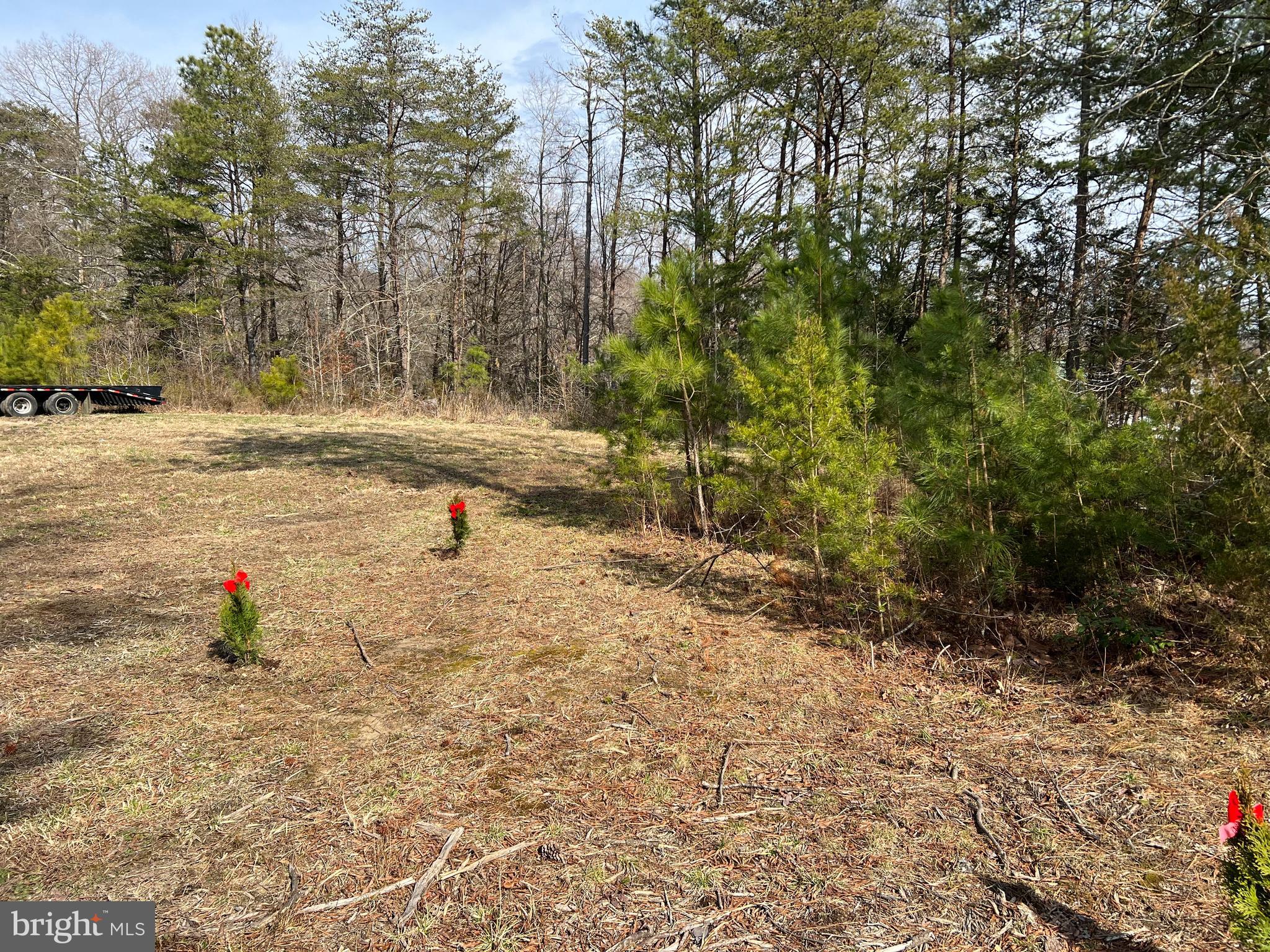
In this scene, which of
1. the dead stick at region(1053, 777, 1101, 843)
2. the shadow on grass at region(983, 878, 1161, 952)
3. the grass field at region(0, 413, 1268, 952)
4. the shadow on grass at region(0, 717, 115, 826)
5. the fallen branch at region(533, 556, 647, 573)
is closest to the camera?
the shadow on grass at region(983, 878, 1161, 952)

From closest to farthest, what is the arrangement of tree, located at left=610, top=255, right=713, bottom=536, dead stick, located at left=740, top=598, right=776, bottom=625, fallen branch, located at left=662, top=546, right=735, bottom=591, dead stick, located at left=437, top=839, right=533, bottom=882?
dead stick, located at left=437, top=839, right=533, bottom=882 < dead stick, located at left=740, top=598, right=776, bottom=625 < fallen branch, located at left=662, top=546, right=735, bottom=591 < tree, located at left=610, top=255, right=713, bottom=536

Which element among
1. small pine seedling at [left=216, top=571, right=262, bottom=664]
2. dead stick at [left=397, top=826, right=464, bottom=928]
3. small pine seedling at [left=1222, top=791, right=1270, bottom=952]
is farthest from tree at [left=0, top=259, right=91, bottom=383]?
small pine seedling at [left=1222, top=791, right=1270, bottom=952]

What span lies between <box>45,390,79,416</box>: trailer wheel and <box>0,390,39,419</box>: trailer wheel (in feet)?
0.76

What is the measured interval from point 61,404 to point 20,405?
1.99 ft

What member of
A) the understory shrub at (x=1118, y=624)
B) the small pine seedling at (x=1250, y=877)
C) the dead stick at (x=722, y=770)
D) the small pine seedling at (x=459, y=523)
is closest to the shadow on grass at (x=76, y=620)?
the small pine seedling at (x=459, y=523)

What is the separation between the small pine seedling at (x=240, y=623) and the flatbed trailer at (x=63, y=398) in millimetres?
13062

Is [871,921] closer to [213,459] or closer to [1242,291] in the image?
[1242,291]

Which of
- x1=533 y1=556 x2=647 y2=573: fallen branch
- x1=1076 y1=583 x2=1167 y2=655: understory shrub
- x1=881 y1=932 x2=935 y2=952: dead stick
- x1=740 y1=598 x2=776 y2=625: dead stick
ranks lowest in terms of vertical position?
x1=881 y1=932 x2=935 y2=952: dead stick

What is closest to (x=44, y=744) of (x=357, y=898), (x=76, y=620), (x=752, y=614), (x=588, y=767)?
(x=76, y=620)

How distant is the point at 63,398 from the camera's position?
43.1 feet

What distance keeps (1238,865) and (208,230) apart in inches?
970

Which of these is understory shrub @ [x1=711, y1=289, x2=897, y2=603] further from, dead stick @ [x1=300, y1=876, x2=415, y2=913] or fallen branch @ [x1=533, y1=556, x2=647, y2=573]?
dead stick @ [x1=300, y1=876, x2=415, y2=913]

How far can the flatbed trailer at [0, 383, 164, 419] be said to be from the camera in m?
12.6

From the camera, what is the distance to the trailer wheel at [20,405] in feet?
41.2
